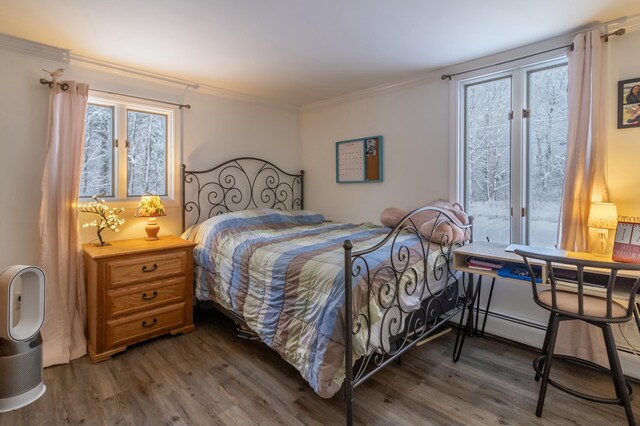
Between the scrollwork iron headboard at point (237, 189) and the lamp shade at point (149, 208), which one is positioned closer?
the lamp shade at point (149, 208)

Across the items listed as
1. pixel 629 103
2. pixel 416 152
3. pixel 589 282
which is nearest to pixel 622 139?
pixel 629 103

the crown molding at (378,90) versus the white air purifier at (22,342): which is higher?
the crown molding at (378,90)

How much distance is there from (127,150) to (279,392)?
8.08 ft

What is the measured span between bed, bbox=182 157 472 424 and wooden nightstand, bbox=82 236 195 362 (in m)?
0.21

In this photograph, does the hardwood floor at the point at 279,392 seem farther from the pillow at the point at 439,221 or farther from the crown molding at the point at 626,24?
the crown molding at the point at 626,24

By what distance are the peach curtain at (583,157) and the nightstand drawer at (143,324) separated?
120 inches

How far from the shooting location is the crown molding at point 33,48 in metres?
2.33

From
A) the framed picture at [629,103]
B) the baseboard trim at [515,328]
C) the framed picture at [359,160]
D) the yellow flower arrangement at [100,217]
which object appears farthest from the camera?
the framed picture at [359,160]

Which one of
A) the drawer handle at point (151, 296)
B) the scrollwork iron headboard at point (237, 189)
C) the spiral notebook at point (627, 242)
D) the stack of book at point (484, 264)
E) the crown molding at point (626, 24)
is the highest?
the crown molding at point (626, 24)

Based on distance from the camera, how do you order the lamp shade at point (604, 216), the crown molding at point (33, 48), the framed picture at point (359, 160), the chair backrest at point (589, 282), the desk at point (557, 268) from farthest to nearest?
the framed picture at point (359, 160) < the crown molding at point (33, 48) < the lamp shade at point (604, 216) < the desk at point (557, 268) < the chair backrest at point (589, 282)

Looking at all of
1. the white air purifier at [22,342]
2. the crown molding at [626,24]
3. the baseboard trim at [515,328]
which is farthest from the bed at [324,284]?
the crown molding at [626,24]

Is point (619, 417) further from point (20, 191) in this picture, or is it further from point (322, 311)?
point (20, 191)

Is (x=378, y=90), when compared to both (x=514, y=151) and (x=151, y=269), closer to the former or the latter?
(x=514, y=151)

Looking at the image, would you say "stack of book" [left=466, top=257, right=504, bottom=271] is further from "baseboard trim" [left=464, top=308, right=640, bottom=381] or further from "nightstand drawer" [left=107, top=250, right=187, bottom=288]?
"nightstand drawer" [left=107, top=250, right=187, bottom=288]
